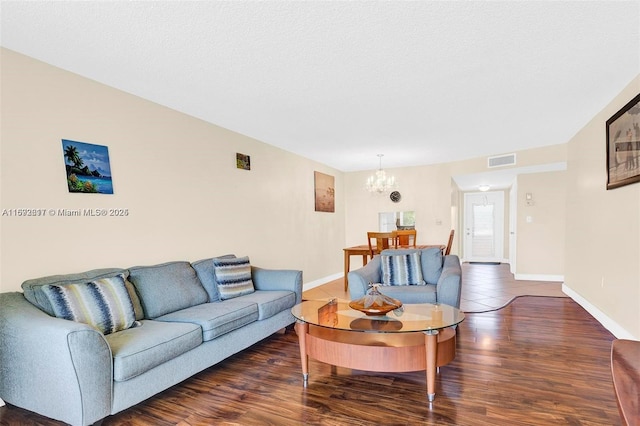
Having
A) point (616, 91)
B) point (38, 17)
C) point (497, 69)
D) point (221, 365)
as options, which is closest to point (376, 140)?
point (497, 69)

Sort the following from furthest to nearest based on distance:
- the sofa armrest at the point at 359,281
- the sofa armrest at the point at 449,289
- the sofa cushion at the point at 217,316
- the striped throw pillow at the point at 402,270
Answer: the striped throw pillow at the point at 402,270 → the sofa armrest at the point at 359,281 → the sofa armrest at the point at 449,289 → the sofa cushion at the point at 217,316

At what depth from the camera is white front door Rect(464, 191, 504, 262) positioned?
353 inches

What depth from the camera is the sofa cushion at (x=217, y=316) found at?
2520mm

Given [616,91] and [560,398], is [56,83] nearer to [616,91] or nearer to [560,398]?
[560,398]

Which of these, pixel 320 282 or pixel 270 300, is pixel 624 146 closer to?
pixel 270 300

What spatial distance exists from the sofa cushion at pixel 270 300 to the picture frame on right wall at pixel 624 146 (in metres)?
3.19

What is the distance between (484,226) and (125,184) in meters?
8.84

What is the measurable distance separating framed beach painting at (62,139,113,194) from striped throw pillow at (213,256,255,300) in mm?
1185

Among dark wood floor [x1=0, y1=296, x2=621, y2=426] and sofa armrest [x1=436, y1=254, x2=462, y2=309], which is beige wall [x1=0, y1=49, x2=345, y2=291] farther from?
sofa armrest [x1=436, y1=254, x2=462, y2=309]

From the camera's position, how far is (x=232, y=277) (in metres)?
3.34

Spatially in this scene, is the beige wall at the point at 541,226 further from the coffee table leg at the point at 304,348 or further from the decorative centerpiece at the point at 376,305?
the coffee table leg at the point at 304,348

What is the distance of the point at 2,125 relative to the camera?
85.9 inches

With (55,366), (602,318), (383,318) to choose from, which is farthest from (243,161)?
(602,318)

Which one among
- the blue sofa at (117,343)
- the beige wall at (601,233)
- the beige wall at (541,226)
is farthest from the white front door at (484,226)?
the blue sofa at (117,343)
